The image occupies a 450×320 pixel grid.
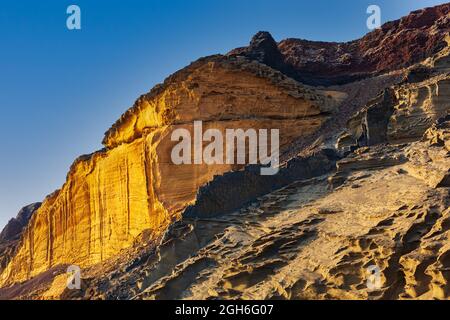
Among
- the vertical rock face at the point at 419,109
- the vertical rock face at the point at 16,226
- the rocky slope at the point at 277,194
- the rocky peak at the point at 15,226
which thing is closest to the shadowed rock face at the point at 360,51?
the rocky slope at the point at 277,194

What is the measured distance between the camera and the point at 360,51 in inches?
1485

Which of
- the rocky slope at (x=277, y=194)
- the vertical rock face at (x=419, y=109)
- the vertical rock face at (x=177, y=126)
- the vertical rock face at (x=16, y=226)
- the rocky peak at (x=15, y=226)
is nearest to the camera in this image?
the rocky slope at (x=277, y=194)

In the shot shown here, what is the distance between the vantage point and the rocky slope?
46.1ft

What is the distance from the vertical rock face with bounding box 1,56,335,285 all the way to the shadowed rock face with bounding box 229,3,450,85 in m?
3.64

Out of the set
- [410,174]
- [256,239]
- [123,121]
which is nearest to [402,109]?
[410,174]

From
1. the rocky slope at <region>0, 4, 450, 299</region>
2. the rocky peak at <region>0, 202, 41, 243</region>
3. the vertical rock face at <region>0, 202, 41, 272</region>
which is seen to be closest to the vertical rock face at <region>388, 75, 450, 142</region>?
the rocky slope at <region>0, 4, 450, 299</region>

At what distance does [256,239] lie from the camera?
16.5 metres

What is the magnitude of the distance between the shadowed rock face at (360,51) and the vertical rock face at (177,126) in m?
3.64

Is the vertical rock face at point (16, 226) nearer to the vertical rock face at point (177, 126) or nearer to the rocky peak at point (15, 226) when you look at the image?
the rocky peak at point (15, 226)

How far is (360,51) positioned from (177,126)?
16.2m

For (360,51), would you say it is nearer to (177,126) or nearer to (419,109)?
(177,126)

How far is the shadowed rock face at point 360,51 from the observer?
30.7 metres

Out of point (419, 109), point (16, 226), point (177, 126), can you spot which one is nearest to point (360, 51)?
point (177, 126)
